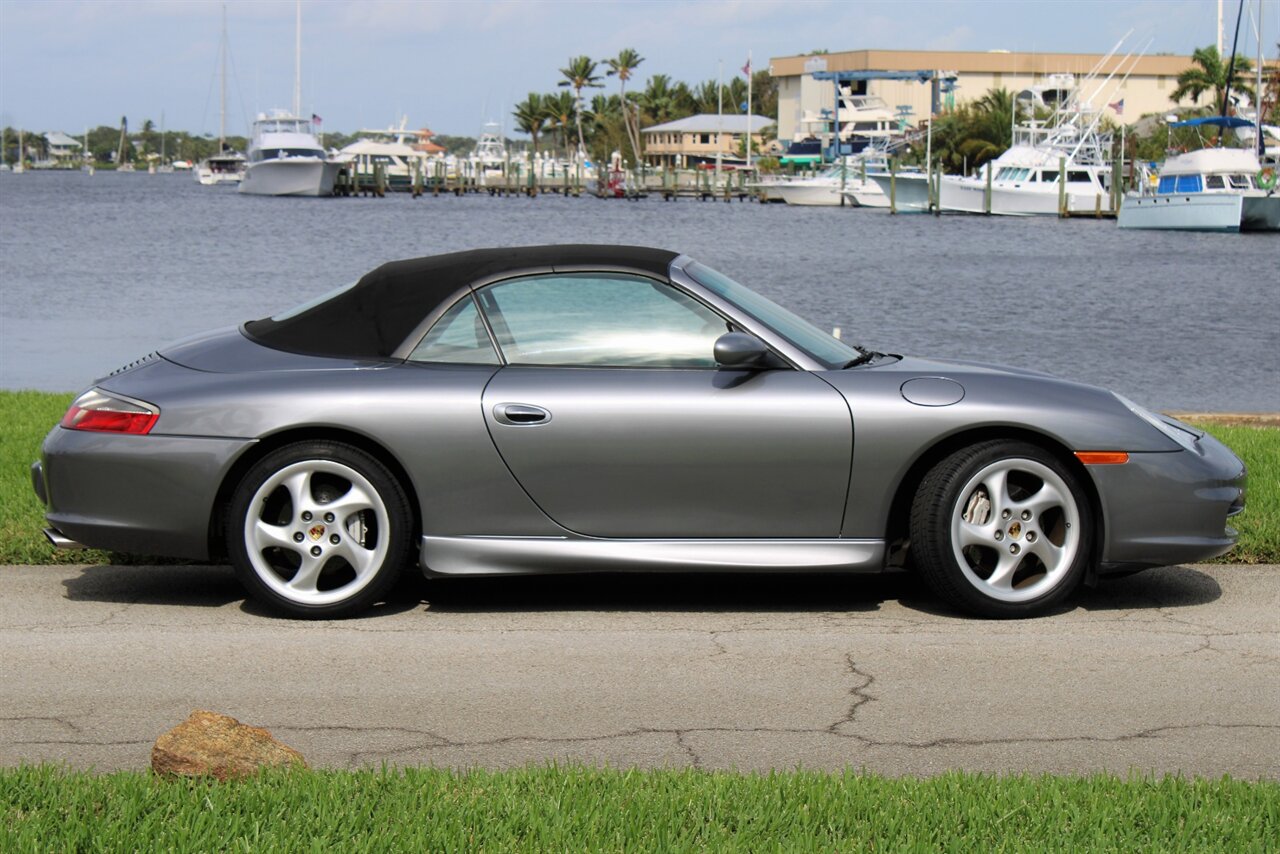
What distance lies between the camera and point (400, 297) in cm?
627

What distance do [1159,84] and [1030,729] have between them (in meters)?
158

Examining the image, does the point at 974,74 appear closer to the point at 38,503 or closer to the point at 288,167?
the point at 288,167

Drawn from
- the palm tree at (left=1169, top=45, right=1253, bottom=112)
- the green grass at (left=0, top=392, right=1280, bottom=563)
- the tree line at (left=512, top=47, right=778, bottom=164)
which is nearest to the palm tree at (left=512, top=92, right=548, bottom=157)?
the tree line at (left=512, top=47, right=778, bottom=164)

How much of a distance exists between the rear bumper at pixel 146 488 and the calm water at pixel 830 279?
40.0 ft

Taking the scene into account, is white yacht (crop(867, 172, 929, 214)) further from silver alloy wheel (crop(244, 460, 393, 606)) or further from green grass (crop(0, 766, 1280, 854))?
green grass (crop(0, 766, 1280, 854))

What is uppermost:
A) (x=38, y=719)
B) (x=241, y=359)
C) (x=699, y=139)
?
(x=699, y=139)

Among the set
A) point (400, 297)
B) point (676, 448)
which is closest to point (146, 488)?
point (400, 297)

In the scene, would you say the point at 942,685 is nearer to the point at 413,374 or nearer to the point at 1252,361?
the point at 413,374

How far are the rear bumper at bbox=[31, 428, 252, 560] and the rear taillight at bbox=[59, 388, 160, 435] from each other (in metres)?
0.04

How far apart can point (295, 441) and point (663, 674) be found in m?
1.71

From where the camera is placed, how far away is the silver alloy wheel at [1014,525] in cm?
592

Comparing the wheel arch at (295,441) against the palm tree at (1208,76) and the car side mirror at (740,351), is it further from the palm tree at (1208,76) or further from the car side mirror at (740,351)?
the palm tree at (1208,76)

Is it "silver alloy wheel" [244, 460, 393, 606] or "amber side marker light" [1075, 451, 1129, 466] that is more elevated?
"amber side marker light" [1075, 451, 1129, 466]

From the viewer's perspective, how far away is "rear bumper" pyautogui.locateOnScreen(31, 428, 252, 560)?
5867mm
